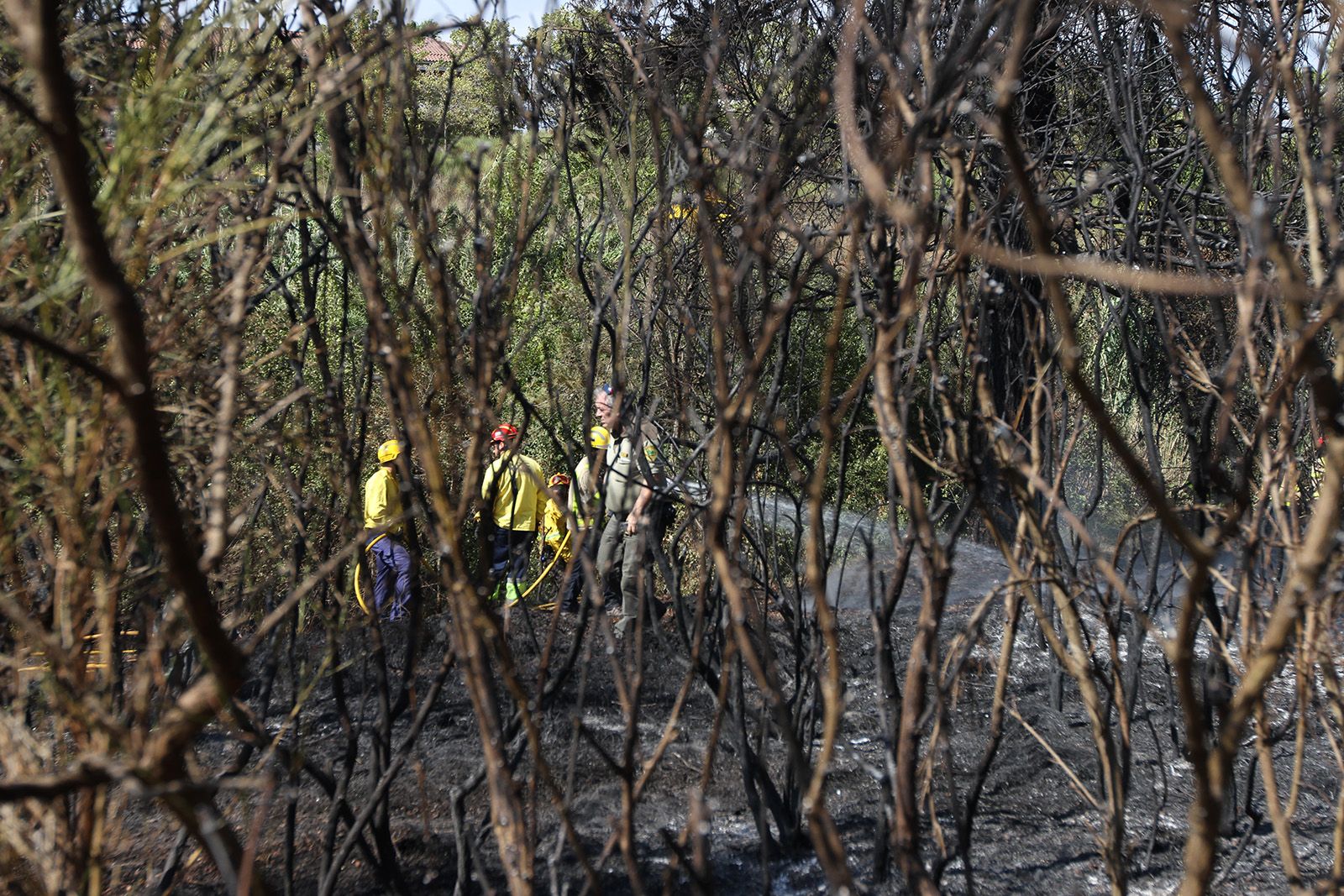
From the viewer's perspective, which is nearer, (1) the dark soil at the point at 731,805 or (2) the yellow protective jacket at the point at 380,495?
(1) the dark soil at the point at 731,805

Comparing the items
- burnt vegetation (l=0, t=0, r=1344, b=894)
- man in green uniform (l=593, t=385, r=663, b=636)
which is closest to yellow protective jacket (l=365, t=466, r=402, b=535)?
man in green uniform (l=593, t=385, r=663, b=636)

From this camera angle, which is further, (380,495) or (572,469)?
(380,495)

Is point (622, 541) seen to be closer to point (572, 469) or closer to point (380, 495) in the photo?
point (380, 495)

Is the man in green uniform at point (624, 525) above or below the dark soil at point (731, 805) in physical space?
above

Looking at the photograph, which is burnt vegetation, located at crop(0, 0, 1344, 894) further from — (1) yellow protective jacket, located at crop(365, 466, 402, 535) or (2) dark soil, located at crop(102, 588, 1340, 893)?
(1) yellow protective jacket, located at crop(365, 466, 402, 535)

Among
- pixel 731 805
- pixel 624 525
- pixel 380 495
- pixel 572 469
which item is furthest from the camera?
pixel 380 495

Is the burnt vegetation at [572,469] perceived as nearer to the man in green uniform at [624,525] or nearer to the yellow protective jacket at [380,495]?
the man in green uniform at [624,525]

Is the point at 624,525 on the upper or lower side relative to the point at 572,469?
lower

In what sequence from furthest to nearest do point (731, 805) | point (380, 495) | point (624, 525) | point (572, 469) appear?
point (380, 495) → point (624, 525) → point (731, 805) → point (572, 469)

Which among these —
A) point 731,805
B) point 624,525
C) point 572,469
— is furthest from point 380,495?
point 572,469

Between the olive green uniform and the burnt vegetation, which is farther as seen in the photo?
the olive green uniform

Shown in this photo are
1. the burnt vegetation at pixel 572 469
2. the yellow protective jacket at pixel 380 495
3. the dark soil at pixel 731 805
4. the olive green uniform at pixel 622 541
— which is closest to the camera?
the burnt vegetation at pixel 572 469

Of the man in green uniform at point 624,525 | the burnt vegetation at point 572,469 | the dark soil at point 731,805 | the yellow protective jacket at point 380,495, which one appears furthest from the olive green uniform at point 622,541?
the yellow protective jacket at point 380,495

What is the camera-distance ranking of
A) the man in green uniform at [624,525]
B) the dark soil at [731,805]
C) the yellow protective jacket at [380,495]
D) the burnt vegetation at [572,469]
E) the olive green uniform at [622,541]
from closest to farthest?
1. the burnt vegetation at [572,469]
2. the dark soil at [731,805]
3. the man in green uniform at [624,525]
4. the olive green uniform at [622,541]
5. the yellow protective jacket at [380,495]
